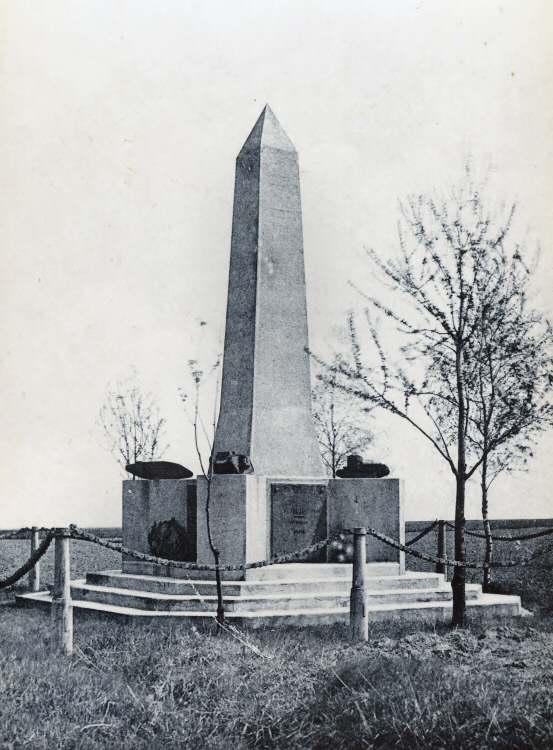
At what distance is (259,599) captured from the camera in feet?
34.3

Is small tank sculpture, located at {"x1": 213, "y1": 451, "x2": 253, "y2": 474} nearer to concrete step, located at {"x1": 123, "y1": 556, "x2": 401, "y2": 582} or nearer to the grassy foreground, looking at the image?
concrete step, located at {"x1": 123, "y1": 556, "x2": 401, "y2": 582}

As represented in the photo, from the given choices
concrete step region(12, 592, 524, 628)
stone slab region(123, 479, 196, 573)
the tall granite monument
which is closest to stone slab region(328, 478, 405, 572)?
the tall granite monument

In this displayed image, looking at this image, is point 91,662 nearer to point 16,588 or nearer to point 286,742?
point 286,742

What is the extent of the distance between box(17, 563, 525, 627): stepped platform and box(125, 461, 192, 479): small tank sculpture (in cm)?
156

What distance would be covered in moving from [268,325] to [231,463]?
6.82 ft

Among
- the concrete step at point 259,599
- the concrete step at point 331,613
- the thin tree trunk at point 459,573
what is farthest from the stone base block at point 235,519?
the thin tree trunk at point 459,573

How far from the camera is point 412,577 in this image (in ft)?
38.8

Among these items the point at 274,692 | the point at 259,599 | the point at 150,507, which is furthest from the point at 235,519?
the point at 274,692

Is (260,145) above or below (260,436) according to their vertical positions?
above

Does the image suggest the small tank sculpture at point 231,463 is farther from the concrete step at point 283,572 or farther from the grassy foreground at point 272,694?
the grassy foreground at point 272,694

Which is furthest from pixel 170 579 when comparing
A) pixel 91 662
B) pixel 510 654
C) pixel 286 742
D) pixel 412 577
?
pixel 286 742

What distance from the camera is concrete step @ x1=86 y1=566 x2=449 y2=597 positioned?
424 inches

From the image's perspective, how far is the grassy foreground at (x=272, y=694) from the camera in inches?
231

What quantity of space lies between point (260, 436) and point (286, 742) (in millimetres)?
6407
